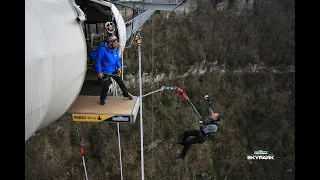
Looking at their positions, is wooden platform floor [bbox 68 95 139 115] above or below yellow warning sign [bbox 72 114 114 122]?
above

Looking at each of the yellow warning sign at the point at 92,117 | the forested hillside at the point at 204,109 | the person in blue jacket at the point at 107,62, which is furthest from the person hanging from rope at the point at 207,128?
the forested hillside at the point at 204,109

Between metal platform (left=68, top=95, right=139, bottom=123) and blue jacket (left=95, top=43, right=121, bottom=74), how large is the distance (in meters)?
0.54

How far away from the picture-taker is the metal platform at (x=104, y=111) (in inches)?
124

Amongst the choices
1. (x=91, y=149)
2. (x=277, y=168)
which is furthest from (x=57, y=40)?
(x=277, y=168)

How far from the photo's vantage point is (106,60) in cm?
337

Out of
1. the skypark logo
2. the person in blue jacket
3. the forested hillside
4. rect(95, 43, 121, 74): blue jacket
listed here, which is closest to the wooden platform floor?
the person in blue jacket

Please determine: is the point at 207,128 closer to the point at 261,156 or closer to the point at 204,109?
the point at 204,109

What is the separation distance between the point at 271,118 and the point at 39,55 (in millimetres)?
25017

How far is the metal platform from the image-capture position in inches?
124

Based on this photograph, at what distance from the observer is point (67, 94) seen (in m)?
2.59

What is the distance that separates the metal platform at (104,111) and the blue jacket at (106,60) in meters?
0.54

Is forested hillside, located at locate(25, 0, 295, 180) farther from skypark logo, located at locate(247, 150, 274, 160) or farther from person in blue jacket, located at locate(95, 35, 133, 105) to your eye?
person in blue jacket, located at locate(95, 35, 133, 105)

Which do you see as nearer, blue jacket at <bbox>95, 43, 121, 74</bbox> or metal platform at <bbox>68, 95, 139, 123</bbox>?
metal platform at <bbox>68, 95, 139, 123</bbox>

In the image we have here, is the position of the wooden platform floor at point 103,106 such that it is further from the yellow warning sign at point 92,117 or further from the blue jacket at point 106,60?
the blue jacket at point 106,60
